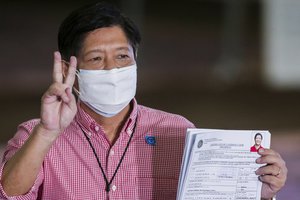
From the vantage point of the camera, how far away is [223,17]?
15.5 meters

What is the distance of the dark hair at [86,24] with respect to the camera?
9.95ft

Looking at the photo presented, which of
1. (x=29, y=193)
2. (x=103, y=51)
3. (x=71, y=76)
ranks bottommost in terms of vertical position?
(x=29, y=193)

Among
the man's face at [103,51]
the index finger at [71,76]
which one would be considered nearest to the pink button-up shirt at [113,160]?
the man's face at [103,51]

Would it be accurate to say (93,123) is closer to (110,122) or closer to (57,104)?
(110,122)

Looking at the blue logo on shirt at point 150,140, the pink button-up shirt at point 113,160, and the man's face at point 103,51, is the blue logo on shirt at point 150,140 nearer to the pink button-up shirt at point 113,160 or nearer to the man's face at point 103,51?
the pink button-up shirt at point 113,160

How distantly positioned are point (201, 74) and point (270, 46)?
1.27 metres

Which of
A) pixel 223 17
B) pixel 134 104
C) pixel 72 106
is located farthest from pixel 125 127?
pixel 223 17

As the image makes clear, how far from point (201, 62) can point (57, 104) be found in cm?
1215

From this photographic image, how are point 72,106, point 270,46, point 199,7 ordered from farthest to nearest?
point 199,7 → point 270,46 → point 72,106

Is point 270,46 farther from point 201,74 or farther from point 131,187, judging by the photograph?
point 131,187

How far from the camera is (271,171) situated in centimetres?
275

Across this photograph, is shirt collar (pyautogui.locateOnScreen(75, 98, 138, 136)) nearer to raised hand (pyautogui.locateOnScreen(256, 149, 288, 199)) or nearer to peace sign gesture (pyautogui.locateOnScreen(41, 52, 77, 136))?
peace sign gesture (pyautogui.locateOnScreen(41, 52, 77, 136))

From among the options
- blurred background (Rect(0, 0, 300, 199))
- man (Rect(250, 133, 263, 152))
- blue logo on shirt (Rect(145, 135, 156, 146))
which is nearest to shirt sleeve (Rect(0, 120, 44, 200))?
blue logo on shirt (Rect(145, 135, 156, 146))

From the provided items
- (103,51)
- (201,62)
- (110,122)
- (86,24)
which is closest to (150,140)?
(110,122)
